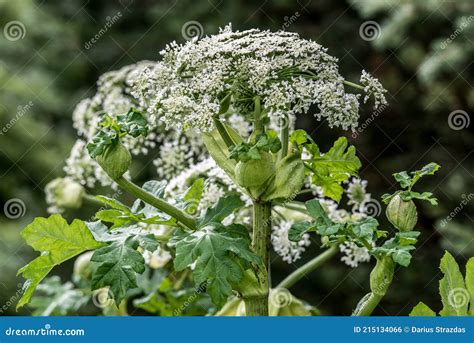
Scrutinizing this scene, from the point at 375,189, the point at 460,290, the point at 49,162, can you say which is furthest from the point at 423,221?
the point at 460,290

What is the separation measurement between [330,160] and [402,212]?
0.30 ft

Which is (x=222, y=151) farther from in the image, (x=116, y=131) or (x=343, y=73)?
(x=343, y=73)

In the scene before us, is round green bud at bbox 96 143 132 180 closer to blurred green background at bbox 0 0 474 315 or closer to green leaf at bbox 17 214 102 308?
green leaf at bbox 17 214 102 308

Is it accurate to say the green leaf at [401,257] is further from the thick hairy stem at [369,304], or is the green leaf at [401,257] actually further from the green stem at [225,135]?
the green stem at [225,135]

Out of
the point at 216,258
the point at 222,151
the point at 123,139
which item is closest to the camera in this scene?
the point at 216,258

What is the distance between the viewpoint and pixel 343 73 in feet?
8.87

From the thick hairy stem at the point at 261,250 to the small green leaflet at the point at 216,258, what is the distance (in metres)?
0.04

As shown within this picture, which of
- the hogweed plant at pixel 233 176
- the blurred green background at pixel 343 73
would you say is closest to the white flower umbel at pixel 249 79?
the hogweed plant at pixel 233 176

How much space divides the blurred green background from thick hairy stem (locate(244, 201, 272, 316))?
1.38m

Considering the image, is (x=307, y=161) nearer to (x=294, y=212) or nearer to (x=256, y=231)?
(x=256, y=231)

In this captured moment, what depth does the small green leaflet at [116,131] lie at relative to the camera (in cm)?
74

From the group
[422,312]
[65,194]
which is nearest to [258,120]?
[422,312]

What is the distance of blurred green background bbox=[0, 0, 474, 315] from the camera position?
232 centimetres

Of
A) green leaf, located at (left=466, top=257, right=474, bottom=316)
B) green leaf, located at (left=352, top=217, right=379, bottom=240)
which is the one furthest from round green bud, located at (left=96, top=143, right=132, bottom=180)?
green leaf, located at (left=466, top=257, right=474, bottom=316)
